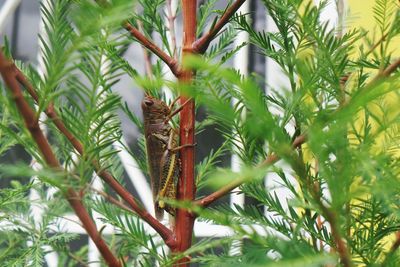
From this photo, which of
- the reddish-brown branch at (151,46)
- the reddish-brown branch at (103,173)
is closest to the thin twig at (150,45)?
the reddish-brown branch at (151,46)

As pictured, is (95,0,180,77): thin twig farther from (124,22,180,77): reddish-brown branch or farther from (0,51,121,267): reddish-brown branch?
(0,51,121,267): reddish-brown branch

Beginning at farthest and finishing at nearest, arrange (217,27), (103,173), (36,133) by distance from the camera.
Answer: (217,27) → (103,173) → (36,133)

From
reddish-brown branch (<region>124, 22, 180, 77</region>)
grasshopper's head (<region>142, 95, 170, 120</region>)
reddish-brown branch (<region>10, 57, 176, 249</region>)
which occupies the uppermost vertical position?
reddish-brown branch (<region>124, 22, 180, 77</region>)

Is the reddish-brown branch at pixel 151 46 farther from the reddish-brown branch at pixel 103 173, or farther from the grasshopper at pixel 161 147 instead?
the reddish-brown branch at pixel 103 173

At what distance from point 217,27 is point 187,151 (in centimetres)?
13

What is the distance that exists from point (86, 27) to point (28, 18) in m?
2.44

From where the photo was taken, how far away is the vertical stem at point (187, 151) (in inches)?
22.5

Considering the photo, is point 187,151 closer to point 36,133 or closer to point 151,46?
point 151,46

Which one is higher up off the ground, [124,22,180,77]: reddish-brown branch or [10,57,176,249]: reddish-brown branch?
[124,22,180,77]: reddish-brown branch

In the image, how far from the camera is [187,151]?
603mm

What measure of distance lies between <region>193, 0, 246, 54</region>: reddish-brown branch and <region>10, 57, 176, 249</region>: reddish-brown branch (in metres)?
0.18

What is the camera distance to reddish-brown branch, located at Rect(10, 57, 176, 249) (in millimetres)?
405

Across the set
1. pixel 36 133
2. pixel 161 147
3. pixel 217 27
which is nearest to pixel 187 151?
pixel 161 147

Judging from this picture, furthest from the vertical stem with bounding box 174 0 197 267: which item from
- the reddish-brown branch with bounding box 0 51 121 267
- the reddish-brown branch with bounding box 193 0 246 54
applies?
the reddish-brown branch with bounding box 0 51 121 267
